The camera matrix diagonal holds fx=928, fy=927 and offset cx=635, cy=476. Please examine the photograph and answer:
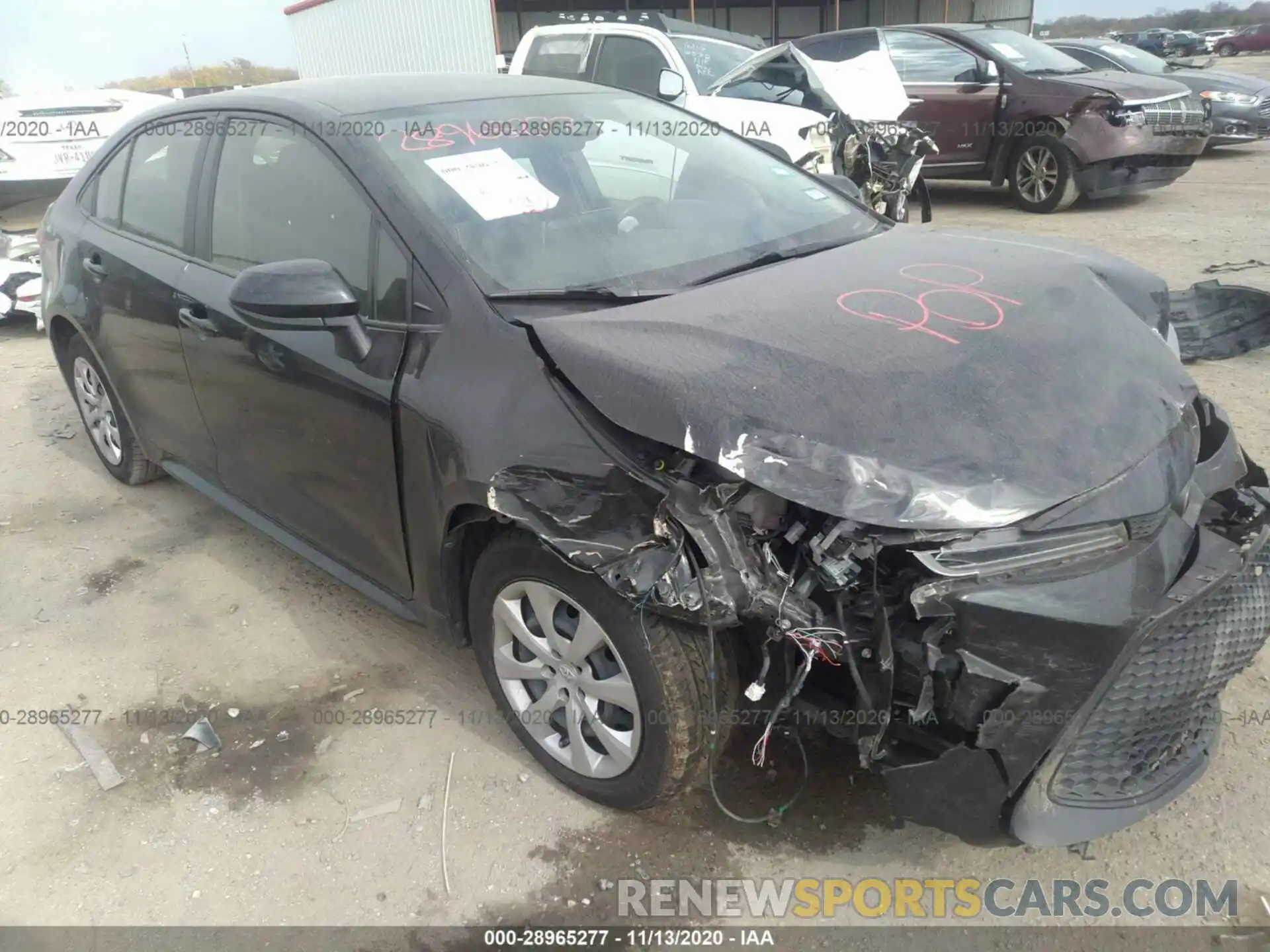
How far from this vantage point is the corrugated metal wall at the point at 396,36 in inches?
533

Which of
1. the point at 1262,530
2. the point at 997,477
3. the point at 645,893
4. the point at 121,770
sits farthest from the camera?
the point at 121,770

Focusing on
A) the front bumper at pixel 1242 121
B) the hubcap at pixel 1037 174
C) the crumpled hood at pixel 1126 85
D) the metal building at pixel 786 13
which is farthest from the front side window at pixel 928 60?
the metal building at pixel 786 13

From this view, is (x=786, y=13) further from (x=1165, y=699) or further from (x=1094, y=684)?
(x=1094, y=684)

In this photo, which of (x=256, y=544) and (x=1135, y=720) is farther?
(x=256, y=544)

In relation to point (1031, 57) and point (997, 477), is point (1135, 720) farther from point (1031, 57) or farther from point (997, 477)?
point (1031, 57)

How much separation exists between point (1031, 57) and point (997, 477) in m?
9.06

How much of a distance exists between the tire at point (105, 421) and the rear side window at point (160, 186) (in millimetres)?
769

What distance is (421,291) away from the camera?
2338 millimetres

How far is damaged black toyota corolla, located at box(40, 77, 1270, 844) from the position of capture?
70.4 inches

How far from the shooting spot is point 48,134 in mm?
8969

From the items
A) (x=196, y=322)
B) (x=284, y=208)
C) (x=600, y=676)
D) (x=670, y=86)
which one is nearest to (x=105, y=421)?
(x=196, y=322)

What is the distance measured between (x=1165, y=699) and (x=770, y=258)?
4.98ft

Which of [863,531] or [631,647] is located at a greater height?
[863,531]

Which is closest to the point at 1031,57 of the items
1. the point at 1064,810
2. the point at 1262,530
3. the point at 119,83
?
the point at 1262,530
